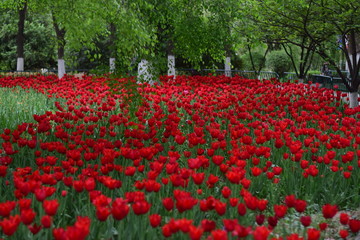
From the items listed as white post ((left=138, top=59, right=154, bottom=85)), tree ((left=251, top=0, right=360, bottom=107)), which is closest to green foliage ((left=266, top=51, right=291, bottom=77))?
white post ((left=138, top=59, right=154, bottom=85))

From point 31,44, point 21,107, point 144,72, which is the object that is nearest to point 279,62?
point 31,44

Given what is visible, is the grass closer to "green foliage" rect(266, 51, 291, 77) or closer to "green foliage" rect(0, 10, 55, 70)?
"green foliage" rect(0, 10, 55, 70)

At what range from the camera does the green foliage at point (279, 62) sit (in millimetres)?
34531

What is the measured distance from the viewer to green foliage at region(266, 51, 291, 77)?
34.5 m

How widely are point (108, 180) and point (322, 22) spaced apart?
930cm

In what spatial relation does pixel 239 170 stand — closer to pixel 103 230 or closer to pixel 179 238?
pixel 179 238

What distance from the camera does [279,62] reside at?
3481cm

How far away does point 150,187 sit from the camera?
3332 mm

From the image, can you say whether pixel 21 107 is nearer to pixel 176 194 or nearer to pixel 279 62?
pixel 176 194

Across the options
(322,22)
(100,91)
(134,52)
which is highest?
(322,22)

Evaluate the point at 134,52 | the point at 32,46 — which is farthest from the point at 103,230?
the point at 32,46

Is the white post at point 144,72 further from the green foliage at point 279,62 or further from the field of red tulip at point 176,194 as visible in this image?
the green foliage at point 279,62

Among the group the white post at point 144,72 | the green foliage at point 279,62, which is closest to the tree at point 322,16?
the white post at point 144,72

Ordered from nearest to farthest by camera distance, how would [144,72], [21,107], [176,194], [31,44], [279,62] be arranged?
1. [176,194]
2. [144,72]
3. [21,107]
4. [31,44]
5. [279,62]
